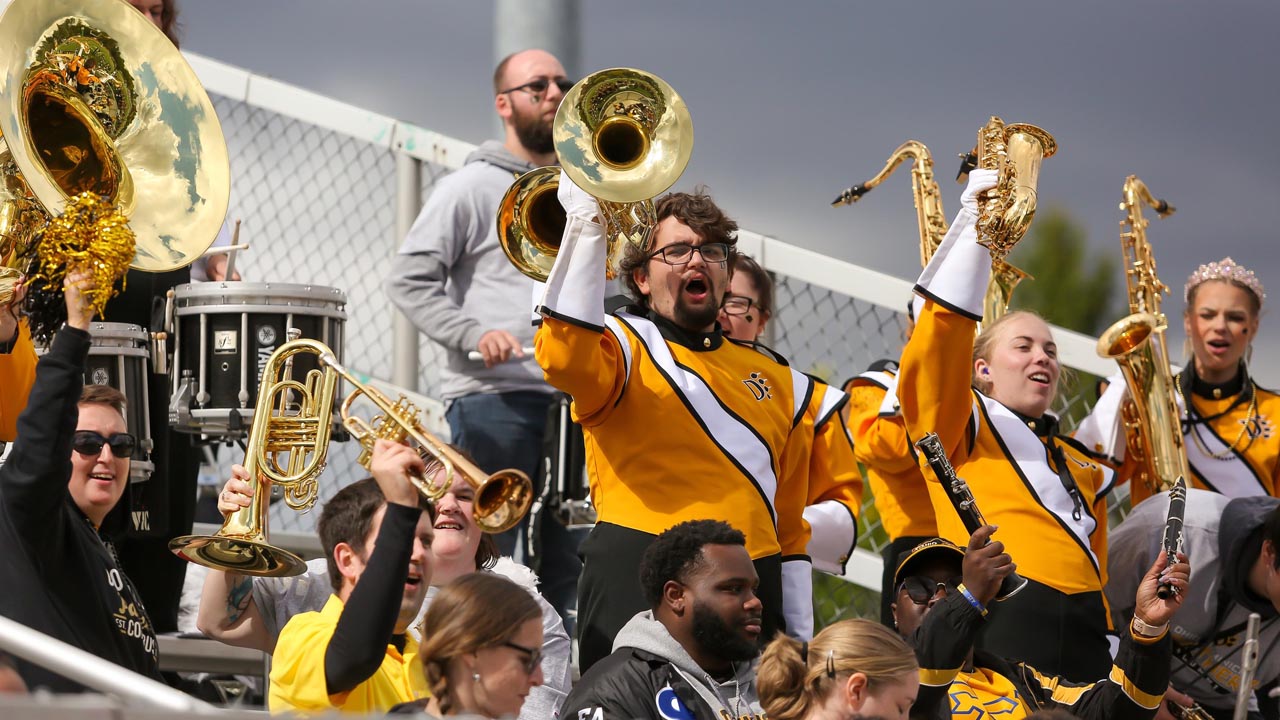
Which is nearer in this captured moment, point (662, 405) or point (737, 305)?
point (662, 405)

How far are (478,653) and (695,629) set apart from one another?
0.94m

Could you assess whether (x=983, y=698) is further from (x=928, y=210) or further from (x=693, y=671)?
(x=928, y=210)

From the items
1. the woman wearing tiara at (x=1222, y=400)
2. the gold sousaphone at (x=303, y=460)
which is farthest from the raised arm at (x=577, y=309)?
the woman wearing tiara at (x=1222, y=400)

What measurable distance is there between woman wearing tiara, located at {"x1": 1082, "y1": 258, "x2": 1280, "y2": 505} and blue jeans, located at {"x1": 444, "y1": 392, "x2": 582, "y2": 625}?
6.56ft

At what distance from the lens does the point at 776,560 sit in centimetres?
522

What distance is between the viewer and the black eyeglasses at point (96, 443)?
4859 mm

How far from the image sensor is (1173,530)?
5785mm

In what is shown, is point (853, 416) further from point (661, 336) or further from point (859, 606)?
point (859, 606)

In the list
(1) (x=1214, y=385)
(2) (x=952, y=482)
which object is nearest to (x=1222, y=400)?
(1) (x=1214, y=385)

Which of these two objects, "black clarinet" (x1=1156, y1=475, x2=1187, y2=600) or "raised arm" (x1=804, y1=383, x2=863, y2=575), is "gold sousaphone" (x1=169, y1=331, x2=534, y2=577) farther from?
"black clarinet" (x1=1156, y1=475, x2=1187, y2=600)

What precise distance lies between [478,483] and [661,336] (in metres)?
0.92

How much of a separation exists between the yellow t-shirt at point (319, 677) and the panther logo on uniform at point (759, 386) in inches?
50.7

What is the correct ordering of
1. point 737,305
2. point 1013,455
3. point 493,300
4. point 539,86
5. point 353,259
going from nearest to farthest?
point 1013,455 < point 737,305 < point 493,300 < point 539,86 < point 353,259

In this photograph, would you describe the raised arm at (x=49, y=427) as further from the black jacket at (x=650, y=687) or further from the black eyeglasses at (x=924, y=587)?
the black eyeglasses at (x=924, y=587)
